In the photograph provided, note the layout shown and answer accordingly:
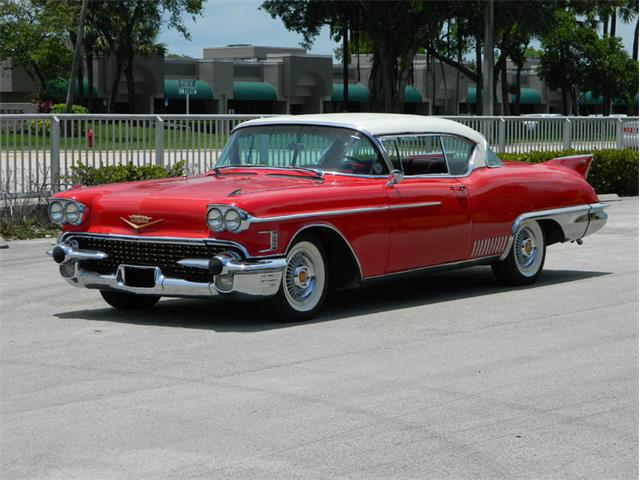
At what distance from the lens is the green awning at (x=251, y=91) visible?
81.1 meters

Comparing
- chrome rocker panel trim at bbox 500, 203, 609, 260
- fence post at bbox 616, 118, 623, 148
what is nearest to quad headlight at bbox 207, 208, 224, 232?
chrome rocker panel trim at bbox 500, 203, 609, 260

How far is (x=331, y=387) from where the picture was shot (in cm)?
708

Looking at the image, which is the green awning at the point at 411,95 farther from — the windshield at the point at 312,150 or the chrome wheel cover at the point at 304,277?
the chrome wheel cover at the point at 304,277

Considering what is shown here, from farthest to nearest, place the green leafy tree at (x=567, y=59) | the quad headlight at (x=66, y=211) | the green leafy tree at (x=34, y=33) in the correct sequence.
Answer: the green leafy tree at (x=567, y=59) < the green leafy tree at (x=34, y=33) < the quad headlight at (x=66, y=211)

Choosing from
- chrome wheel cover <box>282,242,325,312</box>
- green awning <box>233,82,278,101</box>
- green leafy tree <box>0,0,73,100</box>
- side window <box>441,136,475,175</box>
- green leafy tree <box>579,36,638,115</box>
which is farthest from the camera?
green leafy tree <box>579,36,638,115</box>

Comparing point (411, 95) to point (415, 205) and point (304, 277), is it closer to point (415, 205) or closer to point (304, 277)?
point (415, 205)

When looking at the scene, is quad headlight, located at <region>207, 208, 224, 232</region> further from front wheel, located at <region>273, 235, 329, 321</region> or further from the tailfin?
the tailfin

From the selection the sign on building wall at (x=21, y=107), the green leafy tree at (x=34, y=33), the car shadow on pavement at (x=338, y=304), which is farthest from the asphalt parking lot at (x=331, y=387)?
the sign on building wall at (x=21, y=107)

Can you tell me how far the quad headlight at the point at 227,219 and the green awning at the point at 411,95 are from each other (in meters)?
79.9

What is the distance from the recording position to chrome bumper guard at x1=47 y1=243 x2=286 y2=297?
8.63 m

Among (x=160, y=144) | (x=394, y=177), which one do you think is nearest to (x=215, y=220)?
(x=394, y=177)

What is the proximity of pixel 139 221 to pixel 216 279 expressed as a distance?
79cm

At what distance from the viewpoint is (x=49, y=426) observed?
617 centimetres

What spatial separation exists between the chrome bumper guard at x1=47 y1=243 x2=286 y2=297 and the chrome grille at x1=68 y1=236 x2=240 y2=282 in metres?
0.06
